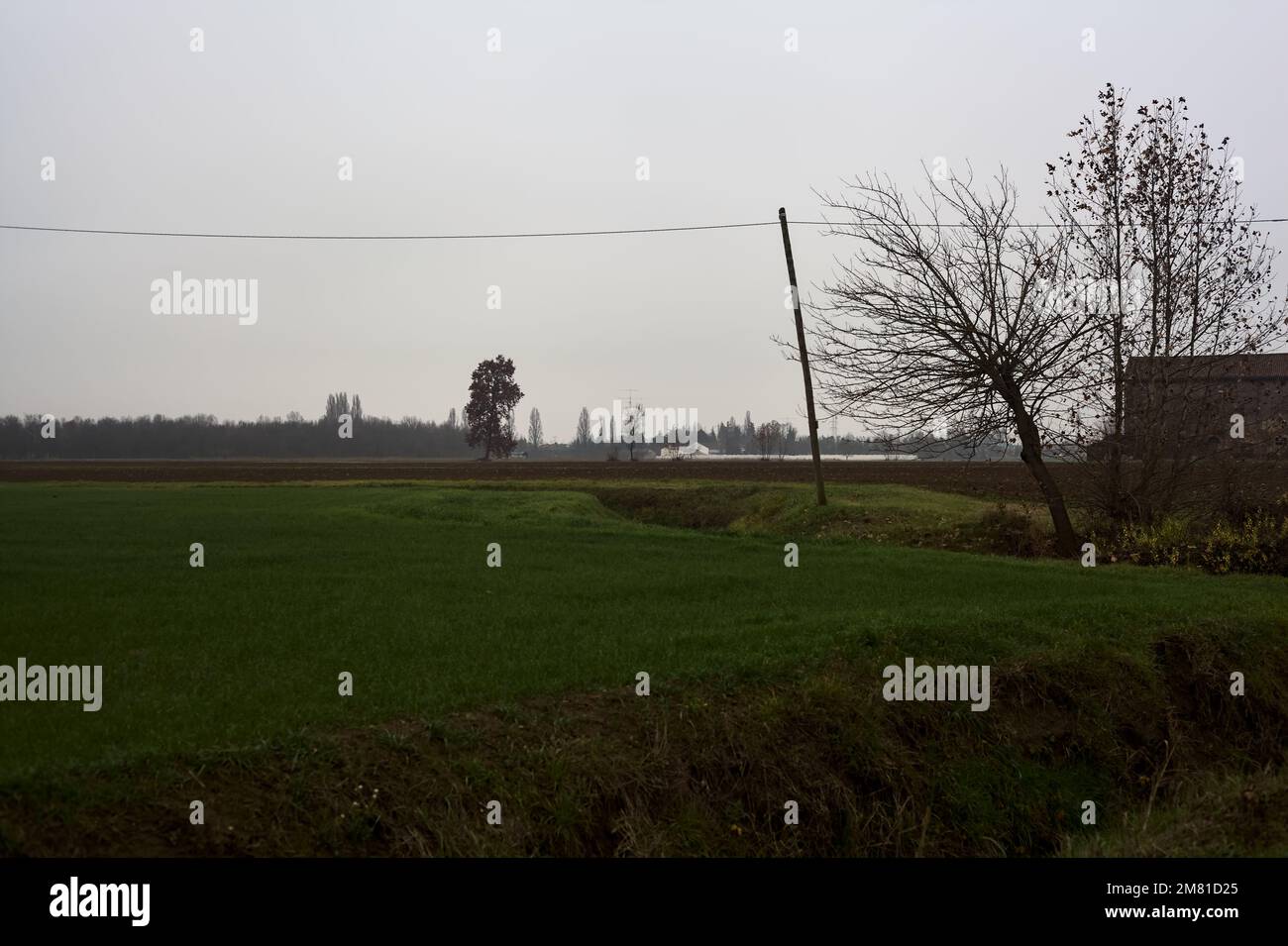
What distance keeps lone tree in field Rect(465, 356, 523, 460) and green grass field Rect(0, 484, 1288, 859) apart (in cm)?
5571

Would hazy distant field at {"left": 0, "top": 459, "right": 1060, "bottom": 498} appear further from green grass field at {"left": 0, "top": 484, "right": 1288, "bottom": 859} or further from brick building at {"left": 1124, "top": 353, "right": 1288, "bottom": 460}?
green grass field at {"left": 0, "top": 484, "right": 1288, "bottom": 859}

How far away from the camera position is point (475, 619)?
13359mm

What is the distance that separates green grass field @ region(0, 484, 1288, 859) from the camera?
902 centimetres

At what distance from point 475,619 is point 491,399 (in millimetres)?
69175

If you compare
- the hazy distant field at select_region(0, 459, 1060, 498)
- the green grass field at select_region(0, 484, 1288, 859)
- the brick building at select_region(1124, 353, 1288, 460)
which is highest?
the brick building at select_region(1124, 353, 1288, 460)

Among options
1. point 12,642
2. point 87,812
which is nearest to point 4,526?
point 12,642

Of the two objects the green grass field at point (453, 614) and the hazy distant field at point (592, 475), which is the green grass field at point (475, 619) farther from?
the hazy distant field at point (592, 475)

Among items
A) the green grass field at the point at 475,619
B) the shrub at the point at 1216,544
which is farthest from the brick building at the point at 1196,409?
the green grass field at the point at 475,619

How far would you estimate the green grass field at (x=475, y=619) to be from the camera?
902 cm

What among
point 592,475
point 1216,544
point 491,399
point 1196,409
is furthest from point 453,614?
point 491,399

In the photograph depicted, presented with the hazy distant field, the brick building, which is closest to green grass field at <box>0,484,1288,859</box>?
the brick building

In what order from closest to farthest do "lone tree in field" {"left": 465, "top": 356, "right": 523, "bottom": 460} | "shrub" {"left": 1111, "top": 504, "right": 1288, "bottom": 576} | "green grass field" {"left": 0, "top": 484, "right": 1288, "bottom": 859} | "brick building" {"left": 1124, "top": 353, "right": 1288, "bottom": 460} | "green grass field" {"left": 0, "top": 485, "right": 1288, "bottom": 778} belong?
1. "green grass field" {"left": 0, "top": 484, "right": 1288, "bottom": 859}
2. "green grass field" {"left": 0, "top": 485, "right": 1288, "bottom": 778}
3. "shrub" {"left": 1111, "top": 504, "right": 1288, "bottom": 576}
4. "brick building" {"left": 1124, "top": 353, "right": 1288, "bottom": 460}
5. "lone tree in field" {"left": 465, "top": 356, "right": 523, "bottom": 460}

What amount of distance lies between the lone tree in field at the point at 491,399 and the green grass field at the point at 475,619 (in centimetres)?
5571

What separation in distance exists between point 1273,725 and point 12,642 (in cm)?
1558
